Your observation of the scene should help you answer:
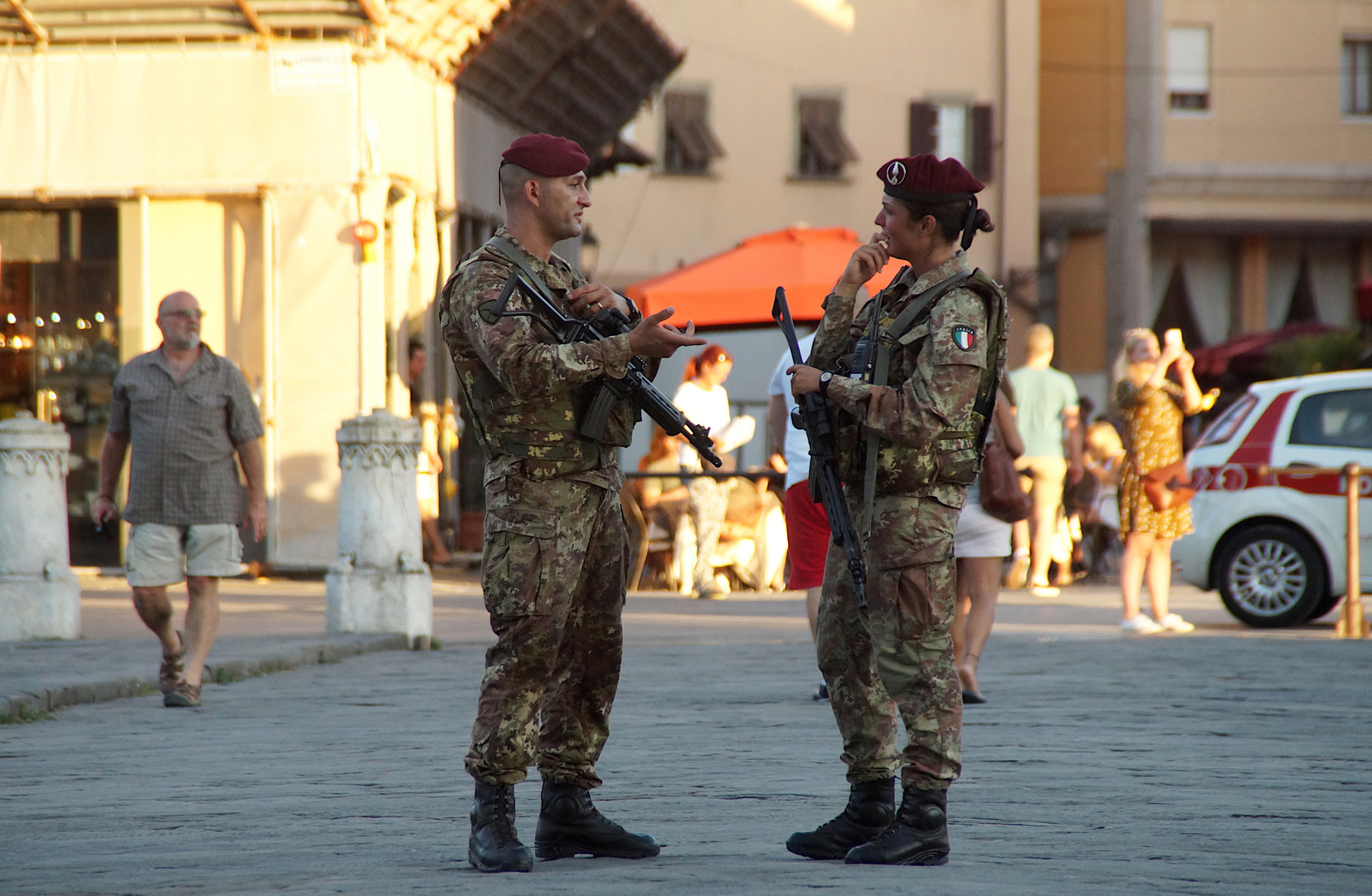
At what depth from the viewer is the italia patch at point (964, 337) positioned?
16.4 ft

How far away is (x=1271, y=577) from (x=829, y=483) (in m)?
8.94

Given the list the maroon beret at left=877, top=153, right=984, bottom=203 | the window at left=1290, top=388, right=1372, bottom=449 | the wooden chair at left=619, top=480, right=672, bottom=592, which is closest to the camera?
the maroon beret at left=877, top=153, right=984, bottom=203

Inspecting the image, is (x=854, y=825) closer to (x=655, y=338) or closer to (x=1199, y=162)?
(x=655, y=338)

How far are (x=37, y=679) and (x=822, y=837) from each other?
5.32 metres

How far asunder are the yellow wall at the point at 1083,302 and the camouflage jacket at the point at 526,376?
106ft

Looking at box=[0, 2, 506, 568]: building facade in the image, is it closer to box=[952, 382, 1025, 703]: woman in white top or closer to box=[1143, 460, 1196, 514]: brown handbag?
box=[1143, 460, 1196, 514]: brown handbag

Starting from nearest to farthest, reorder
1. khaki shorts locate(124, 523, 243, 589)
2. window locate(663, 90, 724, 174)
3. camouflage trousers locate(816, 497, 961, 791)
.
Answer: camouflage trousers locate(816, 497, 961, 791)
khaki shorts locate(124, 523, 243, 589)
window locate(663, 90, 724, 174)

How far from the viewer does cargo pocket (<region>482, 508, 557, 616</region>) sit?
4918 millimetres

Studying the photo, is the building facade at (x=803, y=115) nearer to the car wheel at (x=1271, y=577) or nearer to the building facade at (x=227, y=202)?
the building facade at (x=227, y=202)

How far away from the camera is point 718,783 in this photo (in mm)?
6375

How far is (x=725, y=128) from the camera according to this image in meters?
33.5

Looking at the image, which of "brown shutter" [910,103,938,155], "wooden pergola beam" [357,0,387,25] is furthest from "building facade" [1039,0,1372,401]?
"wooden pergola beam" [357,0,387,25]

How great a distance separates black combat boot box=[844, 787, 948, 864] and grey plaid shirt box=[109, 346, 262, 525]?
487 cm

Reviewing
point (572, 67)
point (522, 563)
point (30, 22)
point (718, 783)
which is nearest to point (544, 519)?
point (522, 563)
